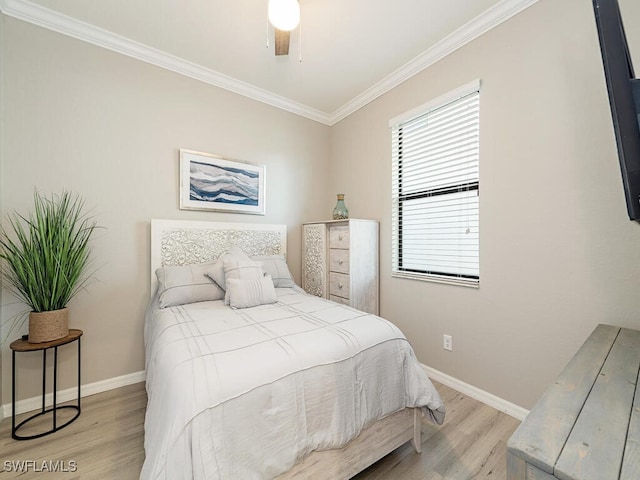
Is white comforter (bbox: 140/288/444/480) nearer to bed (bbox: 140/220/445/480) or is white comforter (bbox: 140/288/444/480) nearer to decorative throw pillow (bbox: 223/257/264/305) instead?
bed (bbox: 140/220/445/480)

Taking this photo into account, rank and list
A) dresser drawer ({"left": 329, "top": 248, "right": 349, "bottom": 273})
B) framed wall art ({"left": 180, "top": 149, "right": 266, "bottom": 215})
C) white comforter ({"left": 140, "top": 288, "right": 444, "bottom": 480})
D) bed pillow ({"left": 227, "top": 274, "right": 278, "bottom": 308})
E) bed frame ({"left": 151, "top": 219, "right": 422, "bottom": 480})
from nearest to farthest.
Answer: white comforter ({"left": 140, "top": 288, "right": 444, "bottom": 480})
bed frame ({"left": 151, "top": 219, "right": 422, "bottom": 480})
bed pillow ({"left": 227, "top": 274, "right": 278, "bottom": 308})
framed wall art ({"left": 180, "top": 149, "right": 266, "bottom": 215})
dresser drawer ({"left": 329, "top": 248, "right": 349, "bottom": 273})

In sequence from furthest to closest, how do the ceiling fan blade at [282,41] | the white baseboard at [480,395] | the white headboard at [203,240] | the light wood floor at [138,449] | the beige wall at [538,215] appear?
the white headboard at [203,240], the white baseboard at [480,395], the ceiling fan blade at [282,41], the beige wall at [538,215], the light wood floor at [138,449]

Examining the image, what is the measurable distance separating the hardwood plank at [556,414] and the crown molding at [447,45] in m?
2.13

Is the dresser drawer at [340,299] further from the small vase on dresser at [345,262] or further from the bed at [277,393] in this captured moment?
the bed at [277,393]

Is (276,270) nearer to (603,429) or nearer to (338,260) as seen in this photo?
(338,260)

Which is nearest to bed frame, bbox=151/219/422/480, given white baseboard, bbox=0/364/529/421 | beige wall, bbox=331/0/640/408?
white baseboard, bbox=0/364/529/421

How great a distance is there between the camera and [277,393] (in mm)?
1032

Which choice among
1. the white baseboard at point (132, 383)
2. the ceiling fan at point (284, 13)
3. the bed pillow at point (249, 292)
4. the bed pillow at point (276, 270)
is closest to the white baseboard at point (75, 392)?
the white baseboard at point (132, 383)

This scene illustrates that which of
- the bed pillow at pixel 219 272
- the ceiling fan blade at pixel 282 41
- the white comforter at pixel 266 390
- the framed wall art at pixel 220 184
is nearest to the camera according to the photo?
the white comforter at pixel 266 390

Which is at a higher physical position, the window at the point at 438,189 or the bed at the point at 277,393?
the window at the point at 438,189

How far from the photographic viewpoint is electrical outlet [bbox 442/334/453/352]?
85.0 inches

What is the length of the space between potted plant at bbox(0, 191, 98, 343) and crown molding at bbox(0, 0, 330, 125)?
1244 millimetres

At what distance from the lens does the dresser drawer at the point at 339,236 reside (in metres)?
2.61

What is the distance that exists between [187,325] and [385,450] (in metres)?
1.23
